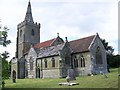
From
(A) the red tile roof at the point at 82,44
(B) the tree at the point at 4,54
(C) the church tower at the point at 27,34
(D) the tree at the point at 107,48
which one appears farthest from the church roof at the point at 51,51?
(D) the tree at the point at 107,48

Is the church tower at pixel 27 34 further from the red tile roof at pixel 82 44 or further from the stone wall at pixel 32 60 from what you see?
the red tile roof at pixel 82 44

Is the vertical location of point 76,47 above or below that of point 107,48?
below

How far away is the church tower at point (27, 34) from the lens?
205 ft

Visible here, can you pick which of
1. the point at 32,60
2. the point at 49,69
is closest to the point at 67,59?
the point at 49,69

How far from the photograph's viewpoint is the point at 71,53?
43125 millimetres

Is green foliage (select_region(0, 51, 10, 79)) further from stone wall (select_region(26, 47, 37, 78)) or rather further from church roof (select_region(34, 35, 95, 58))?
stone wall (select_region(26, 47, 37, 78))

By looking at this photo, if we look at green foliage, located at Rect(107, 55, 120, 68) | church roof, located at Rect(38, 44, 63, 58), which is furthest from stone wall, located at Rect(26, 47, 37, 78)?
green foliage, located at Rect(107, 55, 120, 68)

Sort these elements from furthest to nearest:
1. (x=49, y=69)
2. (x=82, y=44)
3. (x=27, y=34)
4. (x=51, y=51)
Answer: (x=27, y=34)
(x=51, y=51)
(x=49, y=69)
(x=82, y=44)

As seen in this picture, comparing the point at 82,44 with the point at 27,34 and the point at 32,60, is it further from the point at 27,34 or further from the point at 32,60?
the point at 27,34

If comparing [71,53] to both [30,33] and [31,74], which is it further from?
[30,33]

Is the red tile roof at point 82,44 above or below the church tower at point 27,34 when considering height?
below

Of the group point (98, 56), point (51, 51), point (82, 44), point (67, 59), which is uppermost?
point (82, 44)

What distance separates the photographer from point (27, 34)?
6262 centimetres

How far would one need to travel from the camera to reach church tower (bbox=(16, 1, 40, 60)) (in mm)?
62469
